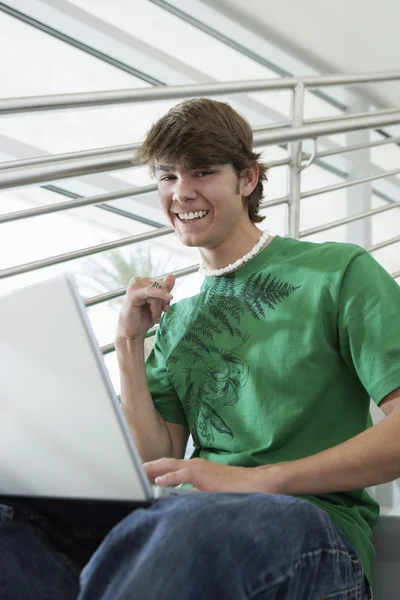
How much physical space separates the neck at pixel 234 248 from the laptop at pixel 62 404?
1.88 ft

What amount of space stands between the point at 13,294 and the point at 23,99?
2.04 ft

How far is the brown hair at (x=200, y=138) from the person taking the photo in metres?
1.27

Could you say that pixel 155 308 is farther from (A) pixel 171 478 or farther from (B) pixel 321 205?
(B) pixel 321 205

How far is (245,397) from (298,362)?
98 millimetres

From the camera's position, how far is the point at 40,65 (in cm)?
333

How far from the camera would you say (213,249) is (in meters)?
1.33

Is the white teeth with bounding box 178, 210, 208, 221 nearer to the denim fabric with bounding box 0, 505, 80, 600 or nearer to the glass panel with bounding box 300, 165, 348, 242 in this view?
the denim fabric with bounding box 0, 505, 80, 600

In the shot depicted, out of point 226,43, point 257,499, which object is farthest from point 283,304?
point 226,43

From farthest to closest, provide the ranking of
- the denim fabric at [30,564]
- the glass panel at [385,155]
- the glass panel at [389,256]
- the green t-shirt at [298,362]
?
1. the glass panel at [385,155]
2. the glass panel at [389,256]
3. the green t-shirt at [298,362]
4. the denim fabric at [30,564]

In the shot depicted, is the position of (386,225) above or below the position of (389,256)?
above

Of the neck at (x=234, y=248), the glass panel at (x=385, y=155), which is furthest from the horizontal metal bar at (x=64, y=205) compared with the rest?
the glass panel at (x=385, y=155)

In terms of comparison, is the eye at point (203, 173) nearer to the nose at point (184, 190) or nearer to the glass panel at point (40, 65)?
the nose at point (184, 190)

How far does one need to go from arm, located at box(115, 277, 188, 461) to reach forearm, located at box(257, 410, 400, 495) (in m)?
0.35

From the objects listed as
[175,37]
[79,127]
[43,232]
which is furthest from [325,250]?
[175,37]
